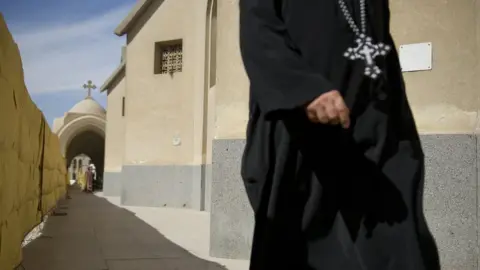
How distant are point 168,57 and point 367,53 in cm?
1360

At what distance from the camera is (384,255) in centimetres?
161

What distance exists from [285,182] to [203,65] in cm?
1202

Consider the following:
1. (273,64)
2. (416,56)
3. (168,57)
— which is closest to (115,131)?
(168,57)

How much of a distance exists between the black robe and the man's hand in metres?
0.06

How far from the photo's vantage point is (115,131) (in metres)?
21.1

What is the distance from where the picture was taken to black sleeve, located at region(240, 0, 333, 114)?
1588mm

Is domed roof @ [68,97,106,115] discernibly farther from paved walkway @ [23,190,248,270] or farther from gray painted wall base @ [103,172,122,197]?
paved walkway @ [23,190,248,270]

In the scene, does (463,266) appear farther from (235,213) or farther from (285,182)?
(285,182)

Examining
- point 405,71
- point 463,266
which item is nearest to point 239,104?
point 405,71

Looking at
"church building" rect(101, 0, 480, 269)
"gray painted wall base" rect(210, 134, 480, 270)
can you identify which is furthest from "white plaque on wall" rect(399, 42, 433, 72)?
"gray painted wall base" rect(210, 134, 480, 270)

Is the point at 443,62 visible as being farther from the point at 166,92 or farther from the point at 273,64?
the point at 166,92

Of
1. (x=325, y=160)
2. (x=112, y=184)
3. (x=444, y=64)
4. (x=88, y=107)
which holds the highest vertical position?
(x=88, y=107)

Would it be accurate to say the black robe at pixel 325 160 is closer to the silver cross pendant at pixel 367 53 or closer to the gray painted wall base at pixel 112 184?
the silver cross pendant at pixel 367 53

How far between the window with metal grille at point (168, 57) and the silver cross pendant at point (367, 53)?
1307cm
